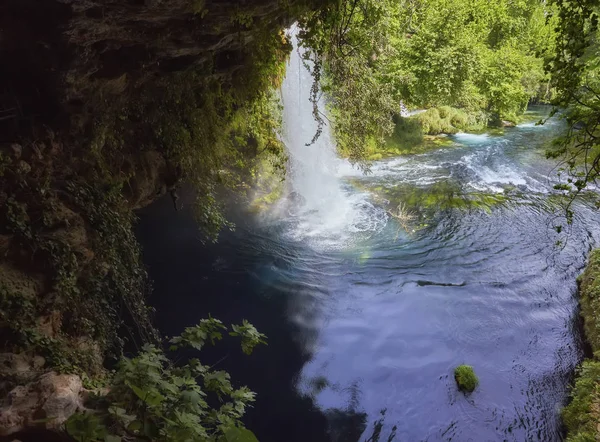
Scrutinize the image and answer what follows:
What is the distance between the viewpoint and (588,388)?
5.74 m

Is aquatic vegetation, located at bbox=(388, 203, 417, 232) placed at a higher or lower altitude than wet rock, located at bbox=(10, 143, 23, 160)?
higher

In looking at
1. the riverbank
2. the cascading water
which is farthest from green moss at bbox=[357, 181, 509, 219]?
the riverbank

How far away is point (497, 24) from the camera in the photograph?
67.1 ft

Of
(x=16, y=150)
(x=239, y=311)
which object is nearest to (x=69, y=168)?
(x=16, y=150)

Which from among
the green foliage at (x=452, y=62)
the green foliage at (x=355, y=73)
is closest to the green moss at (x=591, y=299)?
the green foliage at (x=355, y=73)

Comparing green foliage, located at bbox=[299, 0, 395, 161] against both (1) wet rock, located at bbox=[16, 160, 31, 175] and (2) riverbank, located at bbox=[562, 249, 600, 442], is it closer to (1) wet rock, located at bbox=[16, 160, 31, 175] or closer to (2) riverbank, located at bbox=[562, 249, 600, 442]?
(1) wet rock, located at bbox=[16, 160, 31, 175]

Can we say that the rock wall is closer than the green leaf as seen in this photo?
No

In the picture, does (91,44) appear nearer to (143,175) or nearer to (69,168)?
(69,168)

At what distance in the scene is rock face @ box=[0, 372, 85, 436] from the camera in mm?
2384

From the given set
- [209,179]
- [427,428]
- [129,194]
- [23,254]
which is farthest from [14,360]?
[427,428]

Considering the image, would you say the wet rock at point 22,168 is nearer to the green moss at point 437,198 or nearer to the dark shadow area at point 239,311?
the dark shadow area at point 239,311

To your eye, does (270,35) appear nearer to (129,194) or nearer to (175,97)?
(175,97)

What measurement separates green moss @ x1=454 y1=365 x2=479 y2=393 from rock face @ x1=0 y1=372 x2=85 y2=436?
567cm

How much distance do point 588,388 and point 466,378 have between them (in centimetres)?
164
